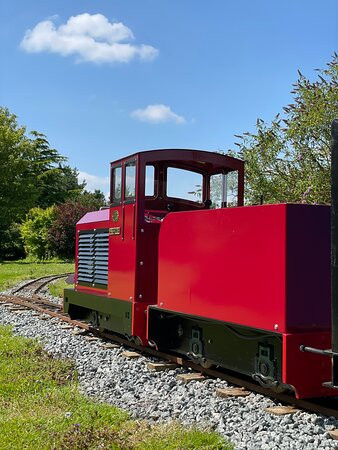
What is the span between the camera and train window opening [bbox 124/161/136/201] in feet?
24.4

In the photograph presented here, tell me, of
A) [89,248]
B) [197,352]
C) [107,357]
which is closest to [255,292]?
[197,352]

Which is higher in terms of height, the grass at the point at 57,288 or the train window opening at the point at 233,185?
the train window opening at the point at 233,185

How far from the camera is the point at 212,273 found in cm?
584

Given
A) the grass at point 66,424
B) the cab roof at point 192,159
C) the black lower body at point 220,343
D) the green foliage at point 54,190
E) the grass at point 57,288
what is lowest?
the grass at point 66,424

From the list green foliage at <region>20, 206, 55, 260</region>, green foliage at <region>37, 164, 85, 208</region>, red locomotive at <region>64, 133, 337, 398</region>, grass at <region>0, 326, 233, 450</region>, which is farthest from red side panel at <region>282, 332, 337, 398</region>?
green foliage at <region>37, 164, 85, 208</region>

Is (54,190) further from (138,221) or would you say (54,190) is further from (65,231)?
(138,221)

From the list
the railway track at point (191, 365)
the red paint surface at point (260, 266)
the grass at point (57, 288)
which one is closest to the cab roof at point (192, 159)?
the red paint surface at point (260, 266)

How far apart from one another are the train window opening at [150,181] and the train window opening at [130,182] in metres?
0.19

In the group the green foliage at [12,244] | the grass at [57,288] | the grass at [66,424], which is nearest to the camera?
the grass at [66,424]

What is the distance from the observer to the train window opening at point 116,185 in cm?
791

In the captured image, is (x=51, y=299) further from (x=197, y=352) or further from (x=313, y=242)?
(x=313, y=242)

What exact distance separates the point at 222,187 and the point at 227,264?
2.71 metres

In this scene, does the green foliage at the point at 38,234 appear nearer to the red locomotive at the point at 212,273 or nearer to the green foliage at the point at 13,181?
the green foliage at the point at 13,181

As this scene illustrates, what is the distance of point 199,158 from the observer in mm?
7809
